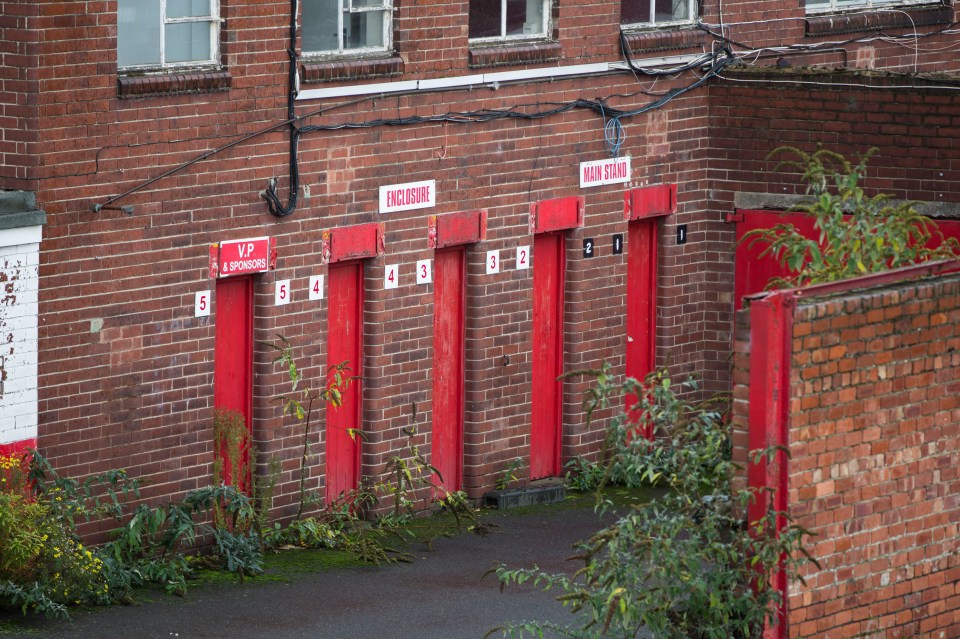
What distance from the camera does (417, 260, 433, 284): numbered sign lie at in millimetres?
15664

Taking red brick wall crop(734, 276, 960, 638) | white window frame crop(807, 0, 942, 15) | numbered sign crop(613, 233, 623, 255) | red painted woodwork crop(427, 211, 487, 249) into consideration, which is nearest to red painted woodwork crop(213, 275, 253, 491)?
red painted woodwork crop(427, 211, 487, 249)

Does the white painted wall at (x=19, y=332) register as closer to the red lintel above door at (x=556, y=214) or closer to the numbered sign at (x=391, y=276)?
the numbered sign at (x=391, y=276)

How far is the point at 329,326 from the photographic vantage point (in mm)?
15211

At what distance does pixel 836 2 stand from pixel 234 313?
8195mm

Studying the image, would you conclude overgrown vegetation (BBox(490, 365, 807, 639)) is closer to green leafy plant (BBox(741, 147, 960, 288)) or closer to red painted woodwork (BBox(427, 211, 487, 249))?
green leafy plant (BBox(741, 147, 960, 288))

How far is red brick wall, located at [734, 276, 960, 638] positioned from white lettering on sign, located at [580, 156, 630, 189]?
6792mm

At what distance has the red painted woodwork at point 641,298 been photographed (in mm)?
18000

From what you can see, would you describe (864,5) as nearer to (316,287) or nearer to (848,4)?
(848,4)

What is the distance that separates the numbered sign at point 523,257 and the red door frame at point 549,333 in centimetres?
24

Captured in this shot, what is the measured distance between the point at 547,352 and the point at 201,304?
4.12 metres

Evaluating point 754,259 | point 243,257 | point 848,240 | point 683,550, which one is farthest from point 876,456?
point 754,259

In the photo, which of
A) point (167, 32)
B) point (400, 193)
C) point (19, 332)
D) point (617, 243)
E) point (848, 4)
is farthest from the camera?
point (848, 4)

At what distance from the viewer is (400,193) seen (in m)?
15.4

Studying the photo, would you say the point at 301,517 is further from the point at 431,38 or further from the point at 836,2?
the point at 836,2
